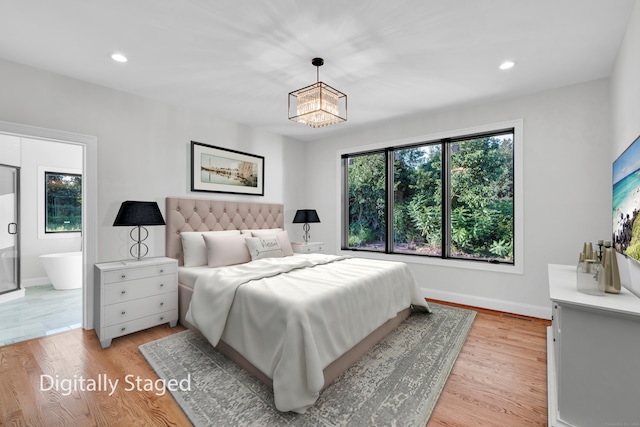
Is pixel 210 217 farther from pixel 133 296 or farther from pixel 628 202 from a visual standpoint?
pixel 628 202

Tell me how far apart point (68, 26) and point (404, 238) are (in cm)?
426

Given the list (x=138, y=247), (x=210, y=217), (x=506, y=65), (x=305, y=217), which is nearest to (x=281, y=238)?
(x=305, y=217)

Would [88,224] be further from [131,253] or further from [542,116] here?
[542,116]

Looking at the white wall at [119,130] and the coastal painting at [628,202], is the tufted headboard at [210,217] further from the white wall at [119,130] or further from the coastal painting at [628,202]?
the coastal painting at [628,202]

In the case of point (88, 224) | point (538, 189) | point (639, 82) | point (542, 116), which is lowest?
point (88, 224)

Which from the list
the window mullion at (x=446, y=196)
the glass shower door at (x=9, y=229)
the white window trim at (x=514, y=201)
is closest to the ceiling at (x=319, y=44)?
the white window trim at (x=514, y=201)

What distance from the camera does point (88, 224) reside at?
2.97 m

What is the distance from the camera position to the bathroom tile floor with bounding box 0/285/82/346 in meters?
2.89

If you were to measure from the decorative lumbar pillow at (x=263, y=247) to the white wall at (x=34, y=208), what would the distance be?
3.30 m

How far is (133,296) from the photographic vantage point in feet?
9.26

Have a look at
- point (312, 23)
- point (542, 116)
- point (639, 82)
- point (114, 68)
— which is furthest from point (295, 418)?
point (542, 116)

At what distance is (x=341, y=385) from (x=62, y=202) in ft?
18.7

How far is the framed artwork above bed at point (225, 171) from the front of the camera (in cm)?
383

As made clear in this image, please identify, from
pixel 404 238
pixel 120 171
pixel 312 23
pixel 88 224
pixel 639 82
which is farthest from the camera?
pixel 404 238
